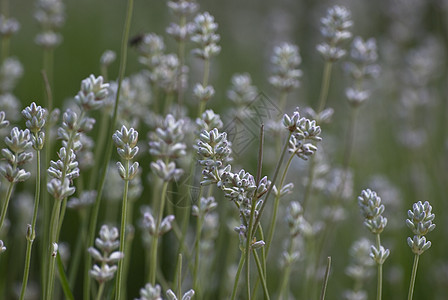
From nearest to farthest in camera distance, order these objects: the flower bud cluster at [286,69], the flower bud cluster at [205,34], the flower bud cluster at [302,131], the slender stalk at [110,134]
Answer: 1. the flower bud cluster at [302,131]
2. the slender stalk at [110,134]
3. the flower bud cluster at [205,34]
4. the flower bud cluster at [286,69]

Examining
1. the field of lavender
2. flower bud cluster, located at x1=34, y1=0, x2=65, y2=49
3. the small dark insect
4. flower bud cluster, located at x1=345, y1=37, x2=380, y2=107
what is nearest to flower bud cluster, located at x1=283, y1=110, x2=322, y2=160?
the field of lavender

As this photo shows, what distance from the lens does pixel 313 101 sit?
337cm

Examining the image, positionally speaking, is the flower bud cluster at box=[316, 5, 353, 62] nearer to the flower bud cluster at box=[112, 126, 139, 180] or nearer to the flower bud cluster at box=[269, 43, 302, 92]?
the flower bud cluster at box=[269, 43, 302, 92]

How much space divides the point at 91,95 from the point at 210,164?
0.18 meters

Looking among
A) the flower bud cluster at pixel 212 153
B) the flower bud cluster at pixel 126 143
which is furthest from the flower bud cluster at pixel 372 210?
the flower bud cluster at pixel 126 143

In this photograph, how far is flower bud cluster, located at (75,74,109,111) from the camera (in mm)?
687

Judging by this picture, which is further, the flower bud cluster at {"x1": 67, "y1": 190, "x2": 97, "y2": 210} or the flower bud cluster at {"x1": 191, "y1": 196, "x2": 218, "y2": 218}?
the flower bud cluster at {"x1": 67, "y1": 190, "x2": 97, "y2": 210}

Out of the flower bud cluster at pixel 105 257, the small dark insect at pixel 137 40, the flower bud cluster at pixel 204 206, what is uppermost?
the small dark insect at pixel 137 40

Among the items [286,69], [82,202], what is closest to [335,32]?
[286,69]

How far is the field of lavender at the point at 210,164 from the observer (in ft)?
2.60

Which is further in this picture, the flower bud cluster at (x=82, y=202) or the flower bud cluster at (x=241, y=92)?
the flower bud cluster at (x=241, y=92)

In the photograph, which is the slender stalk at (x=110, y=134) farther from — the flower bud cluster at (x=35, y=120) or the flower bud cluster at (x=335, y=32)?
the flower bud cluster at (x=335, y=32)

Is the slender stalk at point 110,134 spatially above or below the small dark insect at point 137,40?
below

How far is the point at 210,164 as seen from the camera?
765 mm
